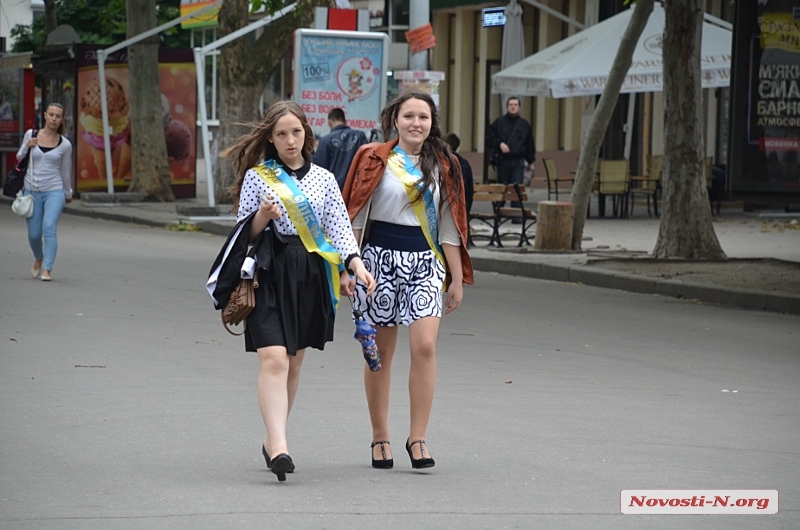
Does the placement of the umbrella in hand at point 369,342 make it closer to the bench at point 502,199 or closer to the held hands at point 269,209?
the held hands at point 269,209

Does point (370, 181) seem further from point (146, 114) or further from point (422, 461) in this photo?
point (146, 114)

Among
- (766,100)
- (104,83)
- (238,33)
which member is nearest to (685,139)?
(766,100)

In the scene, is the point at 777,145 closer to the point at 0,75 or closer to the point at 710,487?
the point at 710,487

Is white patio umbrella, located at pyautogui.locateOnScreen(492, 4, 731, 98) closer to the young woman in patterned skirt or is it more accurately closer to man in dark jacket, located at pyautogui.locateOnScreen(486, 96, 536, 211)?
man in dark jacket, located at pyautogui.locateOnScreen(486, 96, 536, 211)

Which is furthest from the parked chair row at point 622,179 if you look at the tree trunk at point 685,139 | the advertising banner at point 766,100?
the advertising banner at point 766,100

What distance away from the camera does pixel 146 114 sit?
1107 inches

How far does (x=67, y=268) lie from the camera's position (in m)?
15.3

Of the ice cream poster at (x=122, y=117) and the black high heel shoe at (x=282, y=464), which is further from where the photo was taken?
the ice cream poster at (x=122, y=117)

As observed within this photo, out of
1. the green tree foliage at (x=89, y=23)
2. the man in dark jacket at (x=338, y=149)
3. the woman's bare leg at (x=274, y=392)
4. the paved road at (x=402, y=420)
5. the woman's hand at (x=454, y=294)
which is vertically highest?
the green tree foliage at (x=89, y=23)

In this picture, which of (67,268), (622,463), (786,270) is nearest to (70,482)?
(622,463)

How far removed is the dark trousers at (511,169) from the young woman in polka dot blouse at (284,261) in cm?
1715

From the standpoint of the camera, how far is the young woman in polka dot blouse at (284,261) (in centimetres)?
610

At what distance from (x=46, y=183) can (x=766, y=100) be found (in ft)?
26.8

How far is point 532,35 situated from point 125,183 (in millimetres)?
12542
